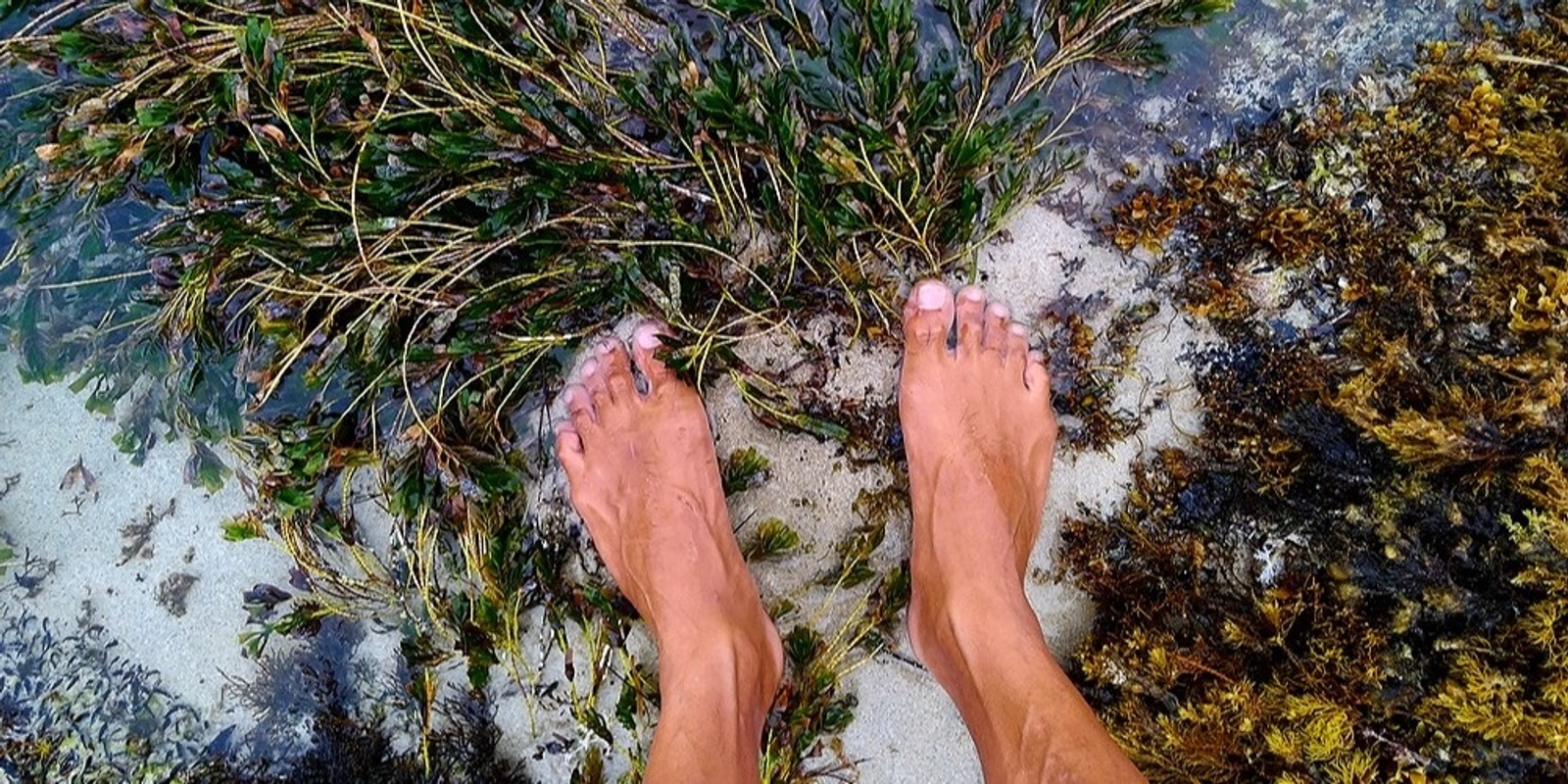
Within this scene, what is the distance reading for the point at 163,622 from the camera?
272 cm

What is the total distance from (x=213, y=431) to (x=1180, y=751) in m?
2.64

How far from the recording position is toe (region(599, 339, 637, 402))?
254 cm

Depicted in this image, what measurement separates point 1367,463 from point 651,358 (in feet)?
5.91

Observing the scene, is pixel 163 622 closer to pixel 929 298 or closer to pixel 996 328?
pixel 929 298

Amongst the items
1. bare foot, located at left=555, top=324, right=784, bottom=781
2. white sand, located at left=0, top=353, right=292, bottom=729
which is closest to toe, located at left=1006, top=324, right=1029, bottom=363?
bare foot, located at left=555, top=324, right=784, bottom=781

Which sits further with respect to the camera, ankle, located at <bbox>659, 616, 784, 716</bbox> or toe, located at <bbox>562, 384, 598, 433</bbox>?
toe, located at <bbox>562, 384, 598, 433</bbox>

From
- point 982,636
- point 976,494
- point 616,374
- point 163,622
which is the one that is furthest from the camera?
point 163,622

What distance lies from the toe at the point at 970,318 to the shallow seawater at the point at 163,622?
0.38ft

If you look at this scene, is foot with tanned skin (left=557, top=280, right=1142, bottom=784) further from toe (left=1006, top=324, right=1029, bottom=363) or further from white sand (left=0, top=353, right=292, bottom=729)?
white sand (left=0, top=353, right=292, bottom=729)

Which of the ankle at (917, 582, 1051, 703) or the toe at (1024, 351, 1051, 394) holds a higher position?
the toe at (1024, 351, 1051, 394)

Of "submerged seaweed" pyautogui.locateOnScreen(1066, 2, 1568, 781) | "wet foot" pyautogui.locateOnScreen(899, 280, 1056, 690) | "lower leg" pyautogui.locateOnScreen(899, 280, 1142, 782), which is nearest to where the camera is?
"submerged seaweed" pyautogui.locateOnScreen(1066, 2, 1568, 781)

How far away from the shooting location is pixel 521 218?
90.1 inches

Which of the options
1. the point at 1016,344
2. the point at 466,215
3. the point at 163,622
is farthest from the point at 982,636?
the point at 163,622

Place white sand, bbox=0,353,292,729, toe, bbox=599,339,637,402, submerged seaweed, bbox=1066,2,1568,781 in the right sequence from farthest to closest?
1. white sand, bbox=0,353,292,729
2. toe, bbox=599,339,637,402
3. submerged seaweed, bbox=1066,2,1568,781
